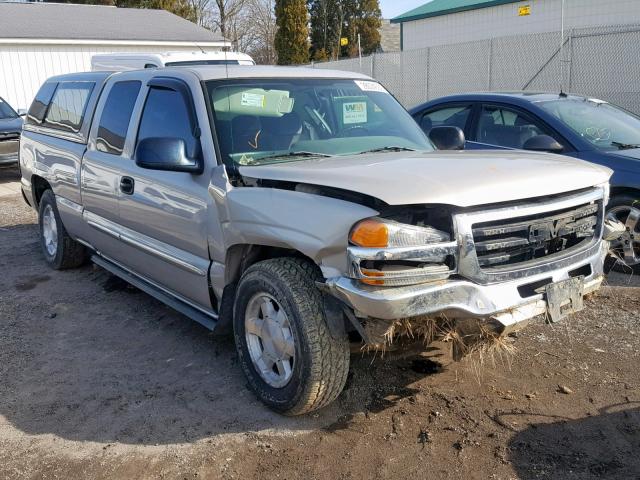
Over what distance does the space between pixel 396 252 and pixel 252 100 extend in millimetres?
1822

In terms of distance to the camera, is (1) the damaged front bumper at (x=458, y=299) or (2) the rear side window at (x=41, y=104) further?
(2) the rear side window at (x=41, y=104)

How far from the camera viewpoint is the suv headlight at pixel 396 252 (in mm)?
3057

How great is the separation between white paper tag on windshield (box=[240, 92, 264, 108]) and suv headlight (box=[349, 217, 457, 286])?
62.7 inches

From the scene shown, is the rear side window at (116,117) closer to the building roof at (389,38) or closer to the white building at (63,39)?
the white building at (63,39)

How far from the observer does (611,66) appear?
13.7m

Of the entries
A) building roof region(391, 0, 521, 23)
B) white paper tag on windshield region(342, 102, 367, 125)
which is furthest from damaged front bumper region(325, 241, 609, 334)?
building roof region(391, 0, 521, 23)

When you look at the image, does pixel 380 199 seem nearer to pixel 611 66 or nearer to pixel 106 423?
pixel 106 423

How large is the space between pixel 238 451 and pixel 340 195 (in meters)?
1.43

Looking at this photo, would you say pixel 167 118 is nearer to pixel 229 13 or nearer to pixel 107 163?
pixel 107 163

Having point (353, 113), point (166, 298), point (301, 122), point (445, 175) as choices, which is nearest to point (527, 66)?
point (353, 113)

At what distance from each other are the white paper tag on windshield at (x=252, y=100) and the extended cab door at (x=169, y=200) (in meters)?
0.28

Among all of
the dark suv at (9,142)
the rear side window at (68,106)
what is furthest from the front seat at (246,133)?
the dark suv at (9,142)

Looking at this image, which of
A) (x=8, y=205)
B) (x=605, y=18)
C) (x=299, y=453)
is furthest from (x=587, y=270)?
(x=605, y=18)

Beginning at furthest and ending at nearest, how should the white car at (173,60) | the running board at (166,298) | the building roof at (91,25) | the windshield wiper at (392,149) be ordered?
1. the building roof at (91,25)
2. the white car at (173,60)
3. the windshield wiper at (392,149)
4. the running board at (166,298)
